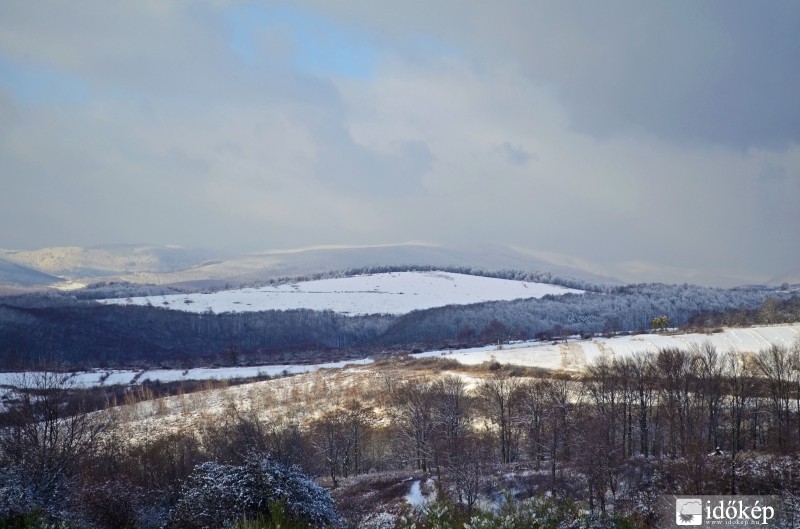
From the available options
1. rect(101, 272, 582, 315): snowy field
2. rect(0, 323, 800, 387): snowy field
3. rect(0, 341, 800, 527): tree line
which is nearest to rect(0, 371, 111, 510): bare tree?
rect(0, 341, 800, 527): tree line

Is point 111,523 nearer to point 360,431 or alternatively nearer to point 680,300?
point 360,431

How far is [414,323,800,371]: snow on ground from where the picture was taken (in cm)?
7312

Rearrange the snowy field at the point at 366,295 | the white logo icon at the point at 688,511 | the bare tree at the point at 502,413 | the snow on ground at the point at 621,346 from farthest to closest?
the snowy field at the point at 366,295, the snow on ground at the point at 621,346, the bare tree at the point at 502,413, the white logo icon at the point at 688,511

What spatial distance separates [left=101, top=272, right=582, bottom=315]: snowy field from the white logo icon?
140121 millimetres

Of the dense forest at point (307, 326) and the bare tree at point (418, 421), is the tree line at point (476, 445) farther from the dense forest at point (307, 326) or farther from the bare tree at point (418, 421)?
the dense forest at point (307, 326)

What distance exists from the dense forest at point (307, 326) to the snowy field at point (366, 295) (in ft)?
22.4

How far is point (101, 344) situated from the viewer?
12538 centimetres

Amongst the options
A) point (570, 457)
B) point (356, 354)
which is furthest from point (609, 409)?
point (356, 354)

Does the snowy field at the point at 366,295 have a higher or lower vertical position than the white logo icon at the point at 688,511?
higher

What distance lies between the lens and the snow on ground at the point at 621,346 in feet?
240

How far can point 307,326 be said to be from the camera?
15075 cm

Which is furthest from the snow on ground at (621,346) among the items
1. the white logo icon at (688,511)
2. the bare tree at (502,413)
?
the white logo icon at (688,511)

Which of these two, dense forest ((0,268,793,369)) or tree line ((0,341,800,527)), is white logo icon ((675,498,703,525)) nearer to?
tree line ((0,341,800,527))

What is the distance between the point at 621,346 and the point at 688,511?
235ft
